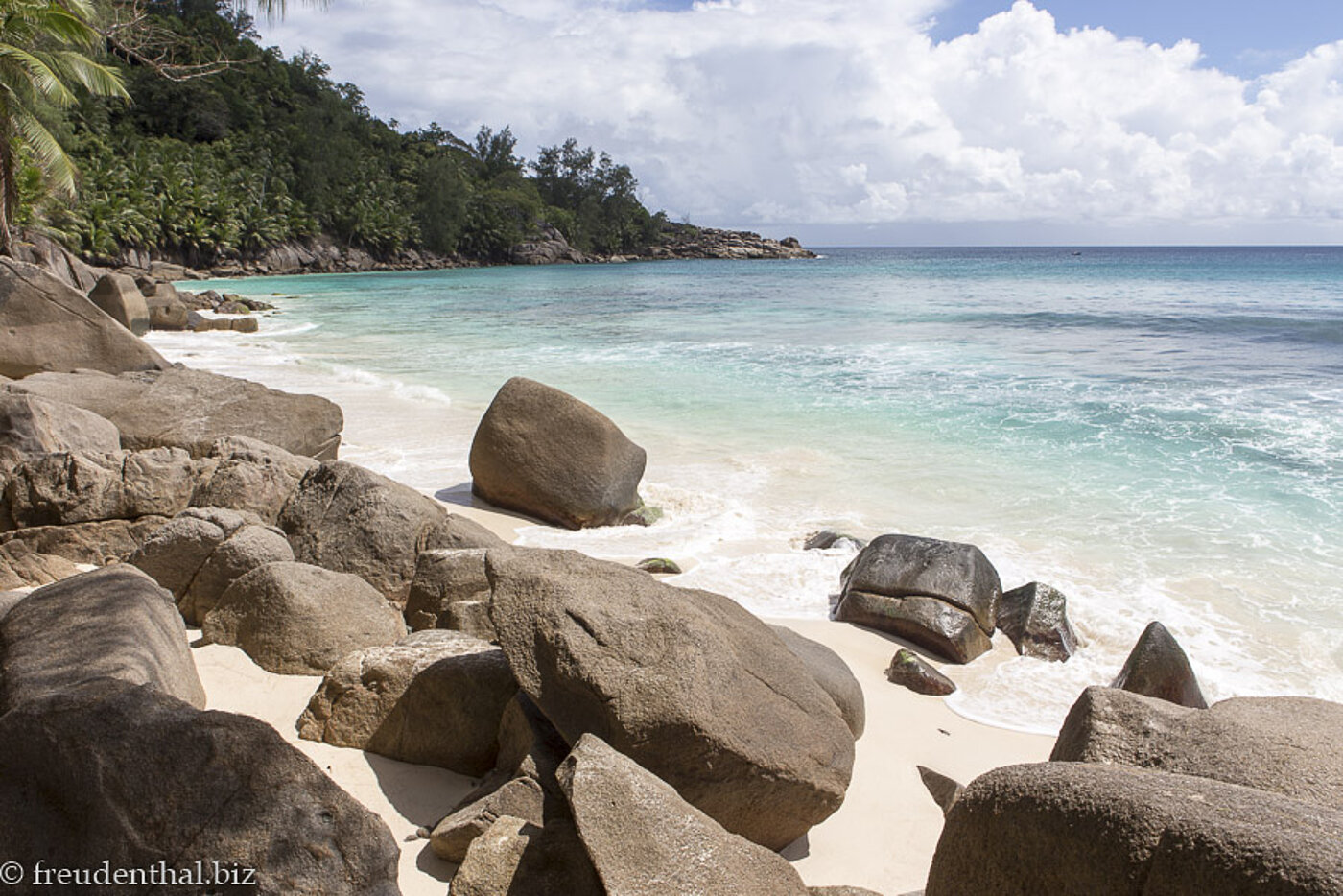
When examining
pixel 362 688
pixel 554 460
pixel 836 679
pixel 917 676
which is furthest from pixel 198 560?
pixel 917 676

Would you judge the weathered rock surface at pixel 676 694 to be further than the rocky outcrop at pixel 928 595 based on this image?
No

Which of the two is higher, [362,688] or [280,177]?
[280,177]

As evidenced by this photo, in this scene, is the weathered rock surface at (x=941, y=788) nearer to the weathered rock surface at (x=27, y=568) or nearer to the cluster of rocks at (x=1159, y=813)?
the cluster of rocks at (x=1159, y=813)

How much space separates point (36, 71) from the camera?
14586mm

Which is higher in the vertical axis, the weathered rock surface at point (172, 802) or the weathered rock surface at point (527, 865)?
the weathered rock surface at point (172, 802)

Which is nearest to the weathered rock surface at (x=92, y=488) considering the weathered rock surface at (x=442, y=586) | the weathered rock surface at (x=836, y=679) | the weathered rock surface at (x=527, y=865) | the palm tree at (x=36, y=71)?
the weathered rock surface at (x=442, y=586)

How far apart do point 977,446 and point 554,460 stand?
577 cm

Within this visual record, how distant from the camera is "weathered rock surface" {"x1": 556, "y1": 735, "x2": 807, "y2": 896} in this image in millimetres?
2291

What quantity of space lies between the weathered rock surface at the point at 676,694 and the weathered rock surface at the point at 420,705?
1.24ft

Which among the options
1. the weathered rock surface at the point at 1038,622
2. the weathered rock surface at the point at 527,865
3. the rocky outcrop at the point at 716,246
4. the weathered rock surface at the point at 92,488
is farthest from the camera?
the rocky outcrop at the point at 716,246

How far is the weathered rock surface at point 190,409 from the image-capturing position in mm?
6683

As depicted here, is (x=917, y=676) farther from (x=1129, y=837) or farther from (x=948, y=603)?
(x=1129, y=837)

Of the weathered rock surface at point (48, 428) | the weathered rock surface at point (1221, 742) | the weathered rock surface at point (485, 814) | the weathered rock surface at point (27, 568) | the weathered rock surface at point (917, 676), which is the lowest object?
the weathered rock surface at point (917, 676)

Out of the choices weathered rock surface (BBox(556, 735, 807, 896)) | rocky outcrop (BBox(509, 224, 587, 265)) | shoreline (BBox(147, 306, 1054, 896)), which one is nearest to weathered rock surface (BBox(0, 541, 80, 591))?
shoreline (BBox(147, 306, 1054, 896))
